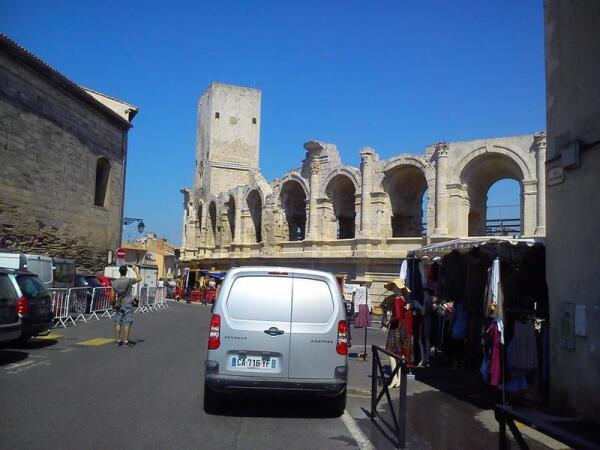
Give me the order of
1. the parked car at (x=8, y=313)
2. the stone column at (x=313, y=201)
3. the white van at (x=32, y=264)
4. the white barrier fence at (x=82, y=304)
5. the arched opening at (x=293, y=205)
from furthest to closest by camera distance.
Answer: the arched opening at (x=293, y=205), the stone column at (x=313, y=201), the white barrier fence at (x=82, y=304), the white van at (x=32, y=264), the parked car at (x=8, y=313)

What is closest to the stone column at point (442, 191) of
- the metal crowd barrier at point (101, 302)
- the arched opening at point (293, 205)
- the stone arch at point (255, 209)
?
the arched opening at point (293, 205)

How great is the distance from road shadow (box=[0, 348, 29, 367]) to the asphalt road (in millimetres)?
19

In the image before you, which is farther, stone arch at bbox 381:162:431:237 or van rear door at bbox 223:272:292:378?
stone arch at bbox 381:162:431:237

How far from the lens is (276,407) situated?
7.70 m

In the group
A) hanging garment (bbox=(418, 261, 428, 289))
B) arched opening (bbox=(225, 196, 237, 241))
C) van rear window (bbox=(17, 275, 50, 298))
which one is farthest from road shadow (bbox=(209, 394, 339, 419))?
arched opening (bbox=(225, 196, 237, 241))

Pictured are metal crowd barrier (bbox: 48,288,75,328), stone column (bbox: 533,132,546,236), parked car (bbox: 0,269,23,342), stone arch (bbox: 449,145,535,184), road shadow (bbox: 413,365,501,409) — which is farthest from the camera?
stone arch (bbox: 449,145,535,184)

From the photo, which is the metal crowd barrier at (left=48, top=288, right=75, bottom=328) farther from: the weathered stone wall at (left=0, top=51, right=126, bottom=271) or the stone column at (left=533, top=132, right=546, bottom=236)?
the stone column at (left=533, top=132, right=546, bottom=236)

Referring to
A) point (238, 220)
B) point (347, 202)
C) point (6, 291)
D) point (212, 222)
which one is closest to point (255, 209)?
point (238, 220)

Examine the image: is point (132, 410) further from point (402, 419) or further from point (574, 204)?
point (574, 204)

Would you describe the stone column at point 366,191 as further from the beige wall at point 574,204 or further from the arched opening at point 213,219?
the beige wall at point 574,204

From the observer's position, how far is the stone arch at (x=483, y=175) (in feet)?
80.3

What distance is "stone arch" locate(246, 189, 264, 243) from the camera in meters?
39.8

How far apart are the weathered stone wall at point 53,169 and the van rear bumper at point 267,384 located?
22.2 metres

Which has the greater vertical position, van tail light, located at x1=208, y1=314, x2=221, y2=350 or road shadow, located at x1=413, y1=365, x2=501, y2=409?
van tail light, located at x1=208, y1=314, x2=221, y2=350
